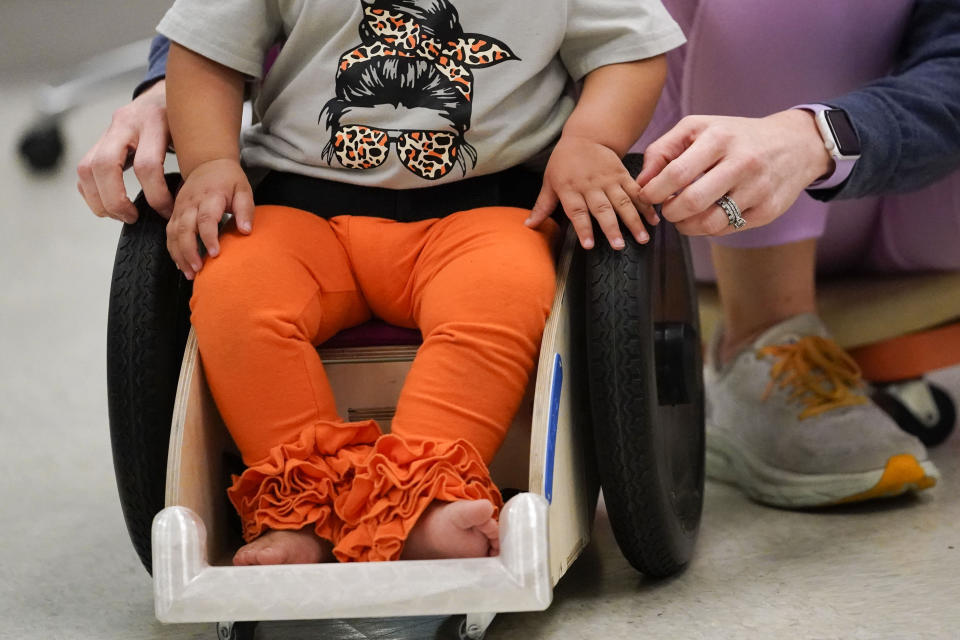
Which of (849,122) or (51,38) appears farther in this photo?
(51,38)

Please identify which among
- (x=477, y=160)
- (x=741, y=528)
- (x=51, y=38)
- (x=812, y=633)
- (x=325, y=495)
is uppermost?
(x=477, y=160)

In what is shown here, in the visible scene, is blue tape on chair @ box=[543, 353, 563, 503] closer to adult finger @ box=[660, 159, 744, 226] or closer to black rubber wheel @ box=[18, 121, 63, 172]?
adult finger @ box=[660, 159, 744, 226]

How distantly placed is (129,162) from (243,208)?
0.13m

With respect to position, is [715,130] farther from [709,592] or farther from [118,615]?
[118,615]

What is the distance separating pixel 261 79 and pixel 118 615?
417 mm

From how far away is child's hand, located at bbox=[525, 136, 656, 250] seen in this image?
723 mm

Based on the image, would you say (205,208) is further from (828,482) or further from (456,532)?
(828,482)

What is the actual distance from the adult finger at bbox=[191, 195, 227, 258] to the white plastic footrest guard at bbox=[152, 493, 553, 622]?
0.71 ft

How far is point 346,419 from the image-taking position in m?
0.82

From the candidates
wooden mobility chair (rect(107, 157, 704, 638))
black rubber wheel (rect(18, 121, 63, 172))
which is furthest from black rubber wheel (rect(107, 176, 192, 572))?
black rubber wheel (rect(18, 121, 63, 172))

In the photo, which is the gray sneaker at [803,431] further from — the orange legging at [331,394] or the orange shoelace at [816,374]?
the orange legging at [331,394]

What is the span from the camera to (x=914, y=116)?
2.91 ft

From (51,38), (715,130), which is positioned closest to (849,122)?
(715,130)

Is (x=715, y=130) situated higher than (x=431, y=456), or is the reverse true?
(x=715, y=130)
